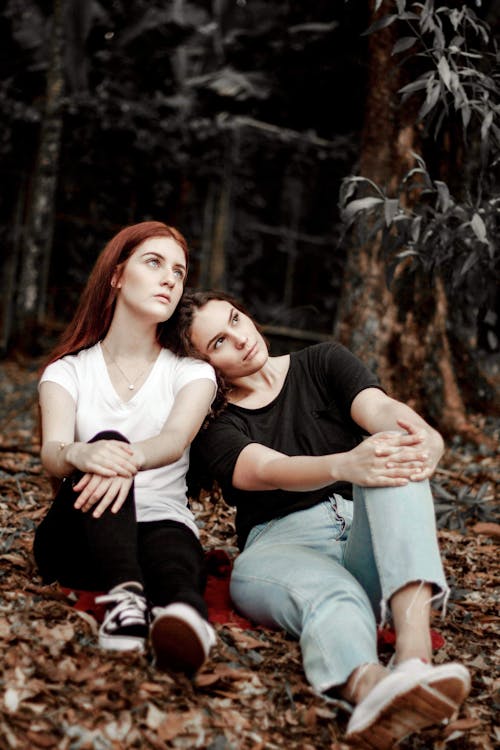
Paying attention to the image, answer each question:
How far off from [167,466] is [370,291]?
2.72 metres

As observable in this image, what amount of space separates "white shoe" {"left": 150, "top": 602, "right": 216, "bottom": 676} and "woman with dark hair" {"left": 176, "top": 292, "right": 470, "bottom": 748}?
0.30 meters

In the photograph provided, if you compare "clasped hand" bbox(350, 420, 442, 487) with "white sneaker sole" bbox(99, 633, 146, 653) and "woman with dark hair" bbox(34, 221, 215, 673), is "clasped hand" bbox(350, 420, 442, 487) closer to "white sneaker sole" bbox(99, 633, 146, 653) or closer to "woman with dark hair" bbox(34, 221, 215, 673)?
"woman with dark hair" bbox(34, 221, 215, 673)

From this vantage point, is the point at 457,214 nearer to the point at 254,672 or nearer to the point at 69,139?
the point at 254,672

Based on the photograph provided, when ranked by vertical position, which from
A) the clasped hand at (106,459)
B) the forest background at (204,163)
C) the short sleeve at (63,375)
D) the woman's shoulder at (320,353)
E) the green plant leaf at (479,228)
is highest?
the forest background at (204,163)

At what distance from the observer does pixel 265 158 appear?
9023mm

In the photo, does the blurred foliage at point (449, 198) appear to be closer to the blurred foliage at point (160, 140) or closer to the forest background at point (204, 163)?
the forest background at point (204, 163)

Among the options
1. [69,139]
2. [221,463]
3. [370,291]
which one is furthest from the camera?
[69,139]

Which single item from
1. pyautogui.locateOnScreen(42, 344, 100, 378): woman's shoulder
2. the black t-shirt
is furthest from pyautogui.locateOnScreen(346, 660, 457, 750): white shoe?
pyautogui.locateOnScreen(42, 344, 100, 378): woman's shoulder

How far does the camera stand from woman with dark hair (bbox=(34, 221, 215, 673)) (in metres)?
2.14

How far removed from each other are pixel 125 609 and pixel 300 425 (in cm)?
89

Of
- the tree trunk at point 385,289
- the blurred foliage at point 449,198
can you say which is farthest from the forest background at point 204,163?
the blurred foliage at point 449,198

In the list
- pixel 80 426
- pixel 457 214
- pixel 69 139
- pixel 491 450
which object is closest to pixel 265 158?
pixel 69 139

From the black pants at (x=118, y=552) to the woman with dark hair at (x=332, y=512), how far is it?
0.21m

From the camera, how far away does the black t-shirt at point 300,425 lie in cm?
264
